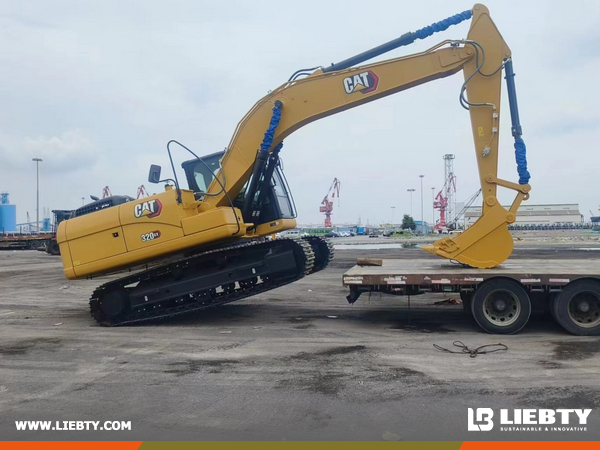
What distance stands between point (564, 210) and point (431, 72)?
119m

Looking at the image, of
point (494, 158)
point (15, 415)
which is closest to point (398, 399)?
point (15, 415)

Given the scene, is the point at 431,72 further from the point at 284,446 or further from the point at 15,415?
the point at 15,415

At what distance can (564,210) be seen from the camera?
4469 inches

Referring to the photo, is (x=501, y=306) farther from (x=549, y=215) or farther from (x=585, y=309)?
(x=549, y=215)

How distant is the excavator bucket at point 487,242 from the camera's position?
8.91m

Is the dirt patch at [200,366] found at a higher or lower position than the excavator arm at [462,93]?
lower

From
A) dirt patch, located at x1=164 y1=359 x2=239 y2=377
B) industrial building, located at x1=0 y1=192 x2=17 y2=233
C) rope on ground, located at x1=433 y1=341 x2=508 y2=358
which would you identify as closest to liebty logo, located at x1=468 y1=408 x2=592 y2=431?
rope on ground, located at x1=433 y1=341 x2=508 y2=358

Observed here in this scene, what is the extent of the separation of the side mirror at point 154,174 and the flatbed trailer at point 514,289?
390 centimetres

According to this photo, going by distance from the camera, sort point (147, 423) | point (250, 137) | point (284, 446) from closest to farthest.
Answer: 1. point (284, 446)
2. point (147, 423)
3. point (250, 137)

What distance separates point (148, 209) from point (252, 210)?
199 centimetres

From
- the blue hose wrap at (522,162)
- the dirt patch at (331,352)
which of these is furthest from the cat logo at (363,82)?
the dirt patch at (331,352)

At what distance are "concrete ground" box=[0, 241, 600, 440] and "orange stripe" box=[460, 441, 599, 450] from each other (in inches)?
4.1

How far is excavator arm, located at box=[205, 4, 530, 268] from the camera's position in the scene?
29.5 feet

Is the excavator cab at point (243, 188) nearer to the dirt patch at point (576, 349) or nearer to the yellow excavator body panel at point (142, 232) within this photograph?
the yellow excavator body panel at point (142, 232)
